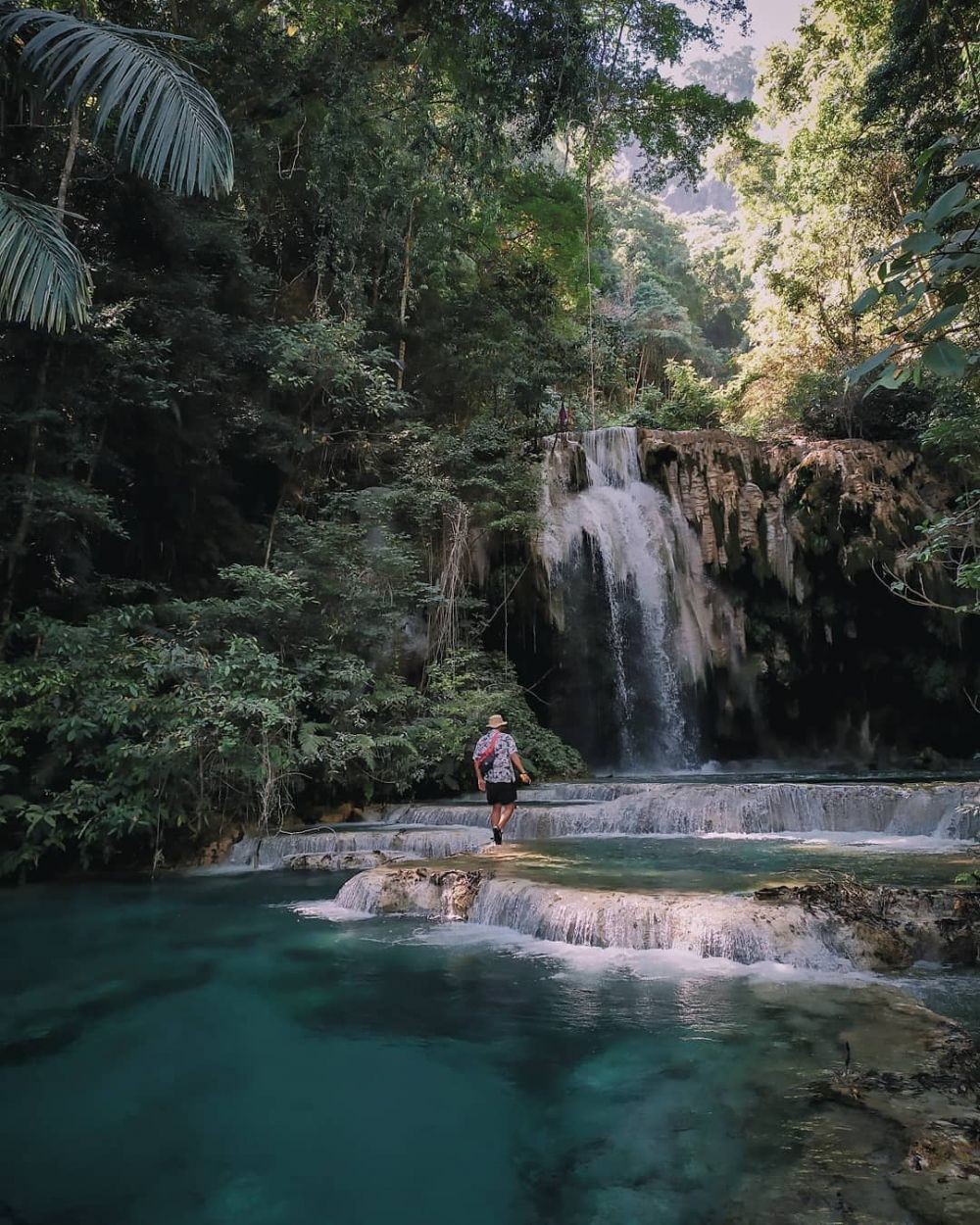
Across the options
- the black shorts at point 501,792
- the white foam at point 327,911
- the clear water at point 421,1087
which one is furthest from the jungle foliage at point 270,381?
the clear water at point 421,1087

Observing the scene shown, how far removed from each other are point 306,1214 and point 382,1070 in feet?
3.84

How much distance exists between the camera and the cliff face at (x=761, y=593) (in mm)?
16328

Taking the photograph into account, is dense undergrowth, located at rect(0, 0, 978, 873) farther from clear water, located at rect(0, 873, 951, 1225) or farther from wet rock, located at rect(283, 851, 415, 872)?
clear water, located at rect(0, 873, 951, 1225)

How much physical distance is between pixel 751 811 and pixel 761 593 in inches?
310

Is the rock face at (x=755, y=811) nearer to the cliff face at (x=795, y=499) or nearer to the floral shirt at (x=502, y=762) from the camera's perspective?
the floral shirt at (x=502, y=762)

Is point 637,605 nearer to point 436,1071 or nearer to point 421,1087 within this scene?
point 436,1071

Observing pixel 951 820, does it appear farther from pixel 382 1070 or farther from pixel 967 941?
pixel 382 1070

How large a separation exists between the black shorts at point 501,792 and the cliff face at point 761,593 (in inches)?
293

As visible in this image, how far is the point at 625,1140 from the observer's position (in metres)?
3.40

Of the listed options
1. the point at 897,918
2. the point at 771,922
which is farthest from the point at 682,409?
the point at 771,922

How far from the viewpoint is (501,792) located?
28.6 ft

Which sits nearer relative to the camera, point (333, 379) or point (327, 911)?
point (327, 911)

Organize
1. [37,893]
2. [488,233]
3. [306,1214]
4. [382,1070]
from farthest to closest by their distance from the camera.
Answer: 1. [488,233]
2. [37,893]
3. [382,1070]
4. [306,1214]

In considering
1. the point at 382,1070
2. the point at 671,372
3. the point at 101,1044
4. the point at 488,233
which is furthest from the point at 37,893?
the point at 671,372
